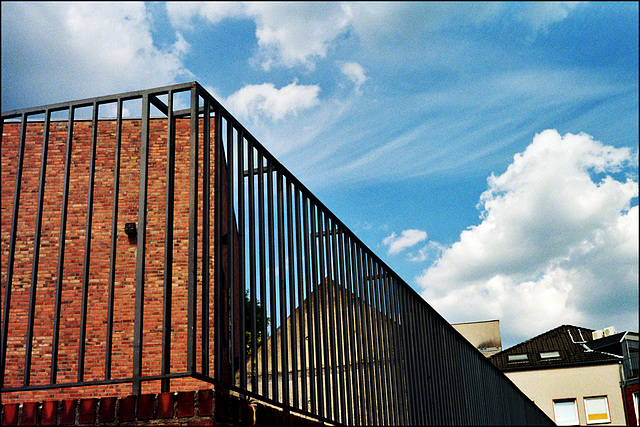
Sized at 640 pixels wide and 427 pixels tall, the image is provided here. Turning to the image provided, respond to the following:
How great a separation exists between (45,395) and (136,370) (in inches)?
347

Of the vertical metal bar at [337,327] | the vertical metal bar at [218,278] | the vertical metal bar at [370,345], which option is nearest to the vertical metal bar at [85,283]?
the vertical metal bar at [218,278]

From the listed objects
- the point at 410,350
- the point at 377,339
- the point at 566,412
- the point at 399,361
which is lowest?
the point at 566,412

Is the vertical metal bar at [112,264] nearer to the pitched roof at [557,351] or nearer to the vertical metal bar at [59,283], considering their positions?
the vertical metal bar at [59,283]

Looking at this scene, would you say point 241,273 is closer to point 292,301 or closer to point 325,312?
point 292,301

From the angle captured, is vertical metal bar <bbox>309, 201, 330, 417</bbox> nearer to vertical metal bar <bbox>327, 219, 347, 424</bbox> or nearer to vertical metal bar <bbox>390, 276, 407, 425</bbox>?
vertical metal bar <bbox>327, 219, 347, 424</bbox>

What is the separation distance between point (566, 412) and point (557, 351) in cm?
332

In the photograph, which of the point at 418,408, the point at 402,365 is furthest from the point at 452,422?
the point at 402,365

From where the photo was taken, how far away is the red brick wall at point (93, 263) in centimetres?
1025

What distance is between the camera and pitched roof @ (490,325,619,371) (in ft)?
105

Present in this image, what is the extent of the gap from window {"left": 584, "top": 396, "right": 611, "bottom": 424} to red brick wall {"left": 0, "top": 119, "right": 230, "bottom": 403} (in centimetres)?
2621

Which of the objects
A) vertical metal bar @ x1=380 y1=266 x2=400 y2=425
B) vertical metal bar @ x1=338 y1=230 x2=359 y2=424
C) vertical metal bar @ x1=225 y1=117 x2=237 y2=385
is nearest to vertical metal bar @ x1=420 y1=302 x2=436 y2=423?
vertical metal bar @ x1=380 y1=266 x2=400 y2=425

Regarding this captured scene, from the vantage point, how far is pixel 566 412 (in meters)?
31.1

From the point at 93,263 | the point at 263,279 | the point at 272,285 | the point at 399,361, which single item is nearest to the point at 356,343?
the point at 399,361

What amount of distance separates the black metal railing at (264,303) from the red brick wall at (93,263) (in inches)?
35.8
